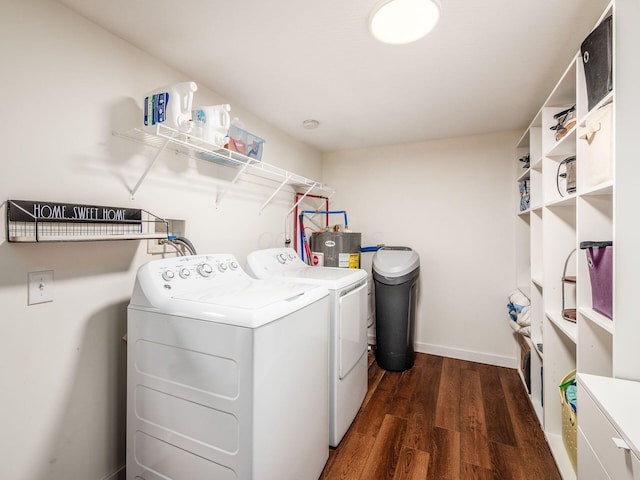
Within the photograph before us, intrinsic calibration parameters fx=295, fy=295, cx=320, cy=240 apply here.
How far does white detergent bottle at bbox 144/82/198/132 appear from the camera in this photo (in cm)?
138

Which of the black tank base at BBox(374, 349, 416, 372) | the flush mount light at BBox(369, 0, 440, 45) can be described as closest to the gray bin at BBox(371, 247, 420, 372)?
the black tank base at BBox(374, 349, 416, 372)

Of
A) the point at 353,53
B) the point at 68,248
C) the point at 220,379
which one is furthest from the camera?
the point at 353,53

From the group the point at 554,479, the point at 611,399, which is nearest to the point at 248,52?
the point at 611,399

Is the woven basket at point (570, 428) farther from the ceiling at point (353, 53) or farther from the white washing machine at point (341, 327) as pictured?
the ceiling at point (353, 53)

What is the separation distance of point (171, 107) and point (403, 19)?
1135 millimetres

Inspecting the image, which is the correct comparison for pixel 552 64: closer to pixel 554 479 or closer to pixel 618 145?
pixel 618 145

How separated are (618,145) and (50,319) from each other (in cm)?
230

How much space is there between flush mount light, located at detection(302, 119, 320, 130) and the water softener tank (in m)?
1.02

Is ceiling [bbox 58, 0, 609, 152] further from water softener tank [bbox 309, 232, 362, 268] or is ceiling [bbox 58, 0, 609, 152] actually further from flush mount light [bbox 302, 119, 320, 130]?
water softener tank [bbox 309, 232, 362, 268]

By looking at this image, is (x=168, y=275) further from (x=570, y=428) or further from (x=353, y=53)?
(x=570, y=428)

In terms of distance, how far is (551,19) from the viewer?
135 cm

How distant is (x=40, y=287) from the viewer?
1212 millimetres

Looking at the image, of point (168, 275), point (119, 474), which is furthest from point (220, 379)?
point (119, 474)

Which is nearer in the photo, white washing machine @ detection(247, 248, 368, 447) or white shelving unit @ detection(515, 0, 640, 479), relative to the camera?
white shelving unit @ detection(515, 0, 640, 479)
